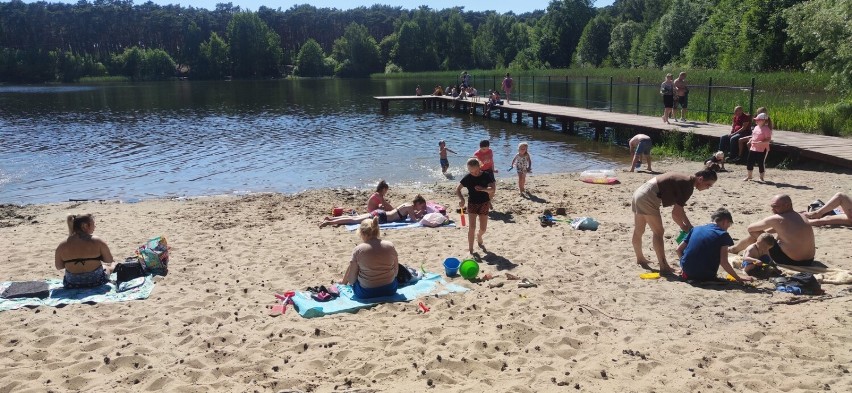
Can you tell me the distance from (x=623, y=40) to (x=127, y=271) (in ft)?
296

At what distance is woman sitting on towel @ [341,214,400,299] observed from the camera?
24.0 feet

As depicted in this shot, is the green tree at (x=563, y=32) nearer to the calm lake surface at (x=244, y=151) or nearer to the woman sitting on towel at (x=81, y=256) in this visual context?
the calm lake surface at (x=244, y=151)

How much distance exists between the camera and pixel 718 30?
61719mm

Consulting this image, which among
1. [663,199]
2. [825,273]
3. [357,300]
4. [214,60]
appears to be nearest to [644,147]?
[825,273]

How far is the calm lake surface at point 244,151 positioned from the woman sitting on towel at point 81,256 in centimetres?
872

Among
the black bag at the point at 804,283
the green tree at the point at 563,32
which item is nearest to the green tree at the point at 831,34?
the black bag at the point at 804,283

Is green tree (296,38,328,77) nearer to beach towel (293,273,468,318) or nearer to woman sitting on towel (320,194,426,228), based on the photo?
woman sitting on towel (320,194,426,228)

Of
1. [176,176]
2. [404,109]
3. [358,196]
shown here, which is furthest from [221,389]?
[404,109]

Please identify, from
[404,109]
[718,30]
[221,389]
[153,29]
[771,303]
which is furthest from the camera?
[153,29]

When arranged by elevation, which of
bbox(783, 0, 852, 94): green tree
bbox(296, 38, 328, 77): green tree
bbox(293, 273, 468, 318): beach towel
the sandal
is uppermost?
bbox(296, 38, 328, 77): green tree

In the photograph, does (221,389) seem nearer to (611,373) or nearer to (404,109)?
(611,373)

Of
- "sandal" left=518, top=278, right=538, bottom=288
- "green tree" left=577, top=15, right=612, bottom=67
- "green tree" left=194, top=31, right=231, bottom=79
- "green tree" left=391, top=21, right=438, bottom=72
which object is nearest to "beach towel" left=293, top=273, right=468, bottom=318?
"sandal" left=518, top=278, right=538, bottom=288

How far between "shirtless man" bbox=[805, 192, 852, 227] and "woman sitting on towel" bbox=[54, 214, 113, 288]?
10.3 m

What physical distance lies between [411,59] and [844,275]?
120762mm
